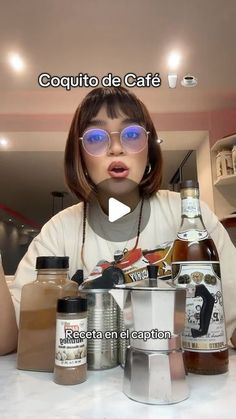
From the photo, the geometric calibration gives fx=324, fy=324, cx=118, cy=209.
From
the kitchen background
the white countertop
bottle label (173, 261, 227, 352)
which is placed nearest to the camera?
the white countertop

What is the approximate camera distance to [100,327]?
1.43ft

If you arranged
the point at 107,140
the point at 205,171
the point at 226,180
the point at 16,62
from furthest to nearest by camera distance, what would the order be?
the point at 205,171 < the point at 226,180 < the point at 16,62 < the point at 107,140

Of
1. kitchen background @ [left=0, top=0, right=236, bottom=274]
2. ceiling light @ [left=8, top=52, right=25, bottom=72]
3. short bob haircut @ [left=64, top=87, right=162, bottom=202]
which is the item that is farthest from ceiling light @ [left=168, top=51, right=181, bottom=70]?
short bob haircut @ [left=64, top=87, right=162, bottom=202]

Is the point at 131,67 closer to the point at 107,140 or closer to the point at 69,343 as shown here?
the point at 107,140

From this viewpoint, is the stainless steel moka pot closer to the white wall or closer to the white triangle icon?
the white triangle icon

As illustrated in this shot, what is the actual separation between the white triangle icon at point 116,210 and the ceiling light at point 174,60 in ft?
5.02

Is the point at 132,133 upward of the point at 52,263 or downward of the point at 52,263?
upward

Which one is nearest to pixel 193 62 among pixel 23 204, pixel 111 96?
pixel 111 96

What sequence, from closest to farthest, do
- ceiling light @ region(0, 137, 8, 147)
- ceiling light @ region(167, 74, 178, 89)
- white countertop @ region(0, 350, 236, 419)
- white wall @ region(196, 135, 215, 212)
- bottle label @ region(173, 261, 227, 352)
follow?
1. white countertop @ region(0, 350, 236, 419)
2. bottle label @ region(173, 261, 227, 352)
3. ceiling light @ region(167, 74, 178, 89)
4. white wall @ region(196, 135, 215, 212)
5. ceiling light @ region(0, 137, 8, 147)

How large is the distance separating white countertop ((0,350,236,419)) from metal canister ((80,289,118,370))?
2 cm

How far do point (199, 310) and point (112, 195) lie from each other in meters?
0.33

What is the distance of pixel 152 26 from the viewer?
1.68m

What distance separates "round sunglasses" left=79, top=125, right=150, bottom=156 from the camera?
0.63 m
